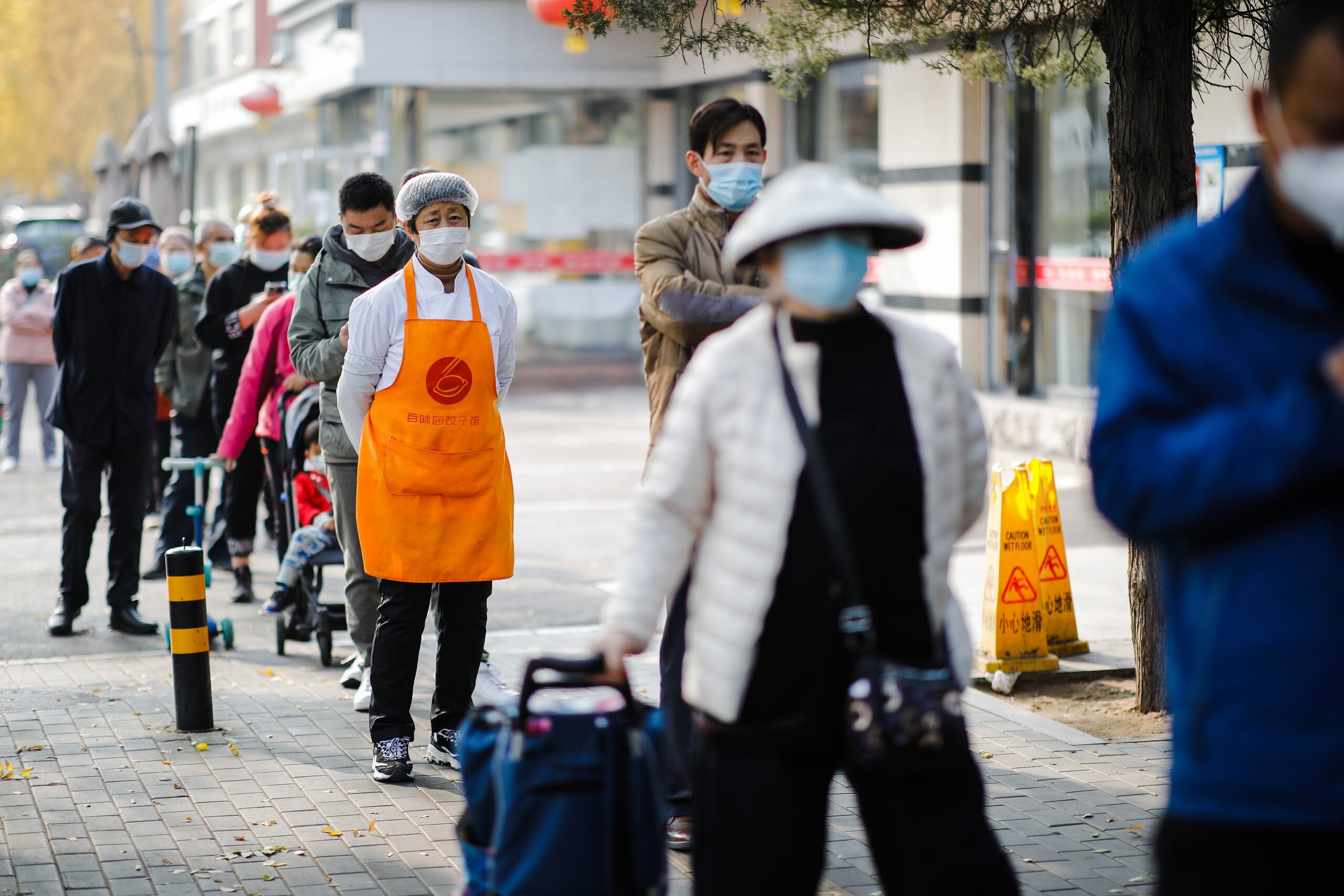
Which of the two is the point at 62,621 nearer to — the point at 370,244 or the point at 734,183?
the point at 370,244

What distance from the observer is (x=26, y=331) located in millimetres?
15516

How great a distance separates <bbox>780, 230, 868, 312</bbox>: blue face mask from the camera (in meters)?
2.93

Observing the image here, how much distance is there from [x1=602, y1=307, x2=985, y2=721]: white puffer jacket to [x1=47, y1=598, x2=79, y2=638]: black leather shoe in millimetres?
6025

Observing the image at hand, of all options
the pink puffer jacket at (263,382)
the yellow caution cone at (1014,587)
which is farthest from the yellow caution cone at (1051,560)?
the pink puffer jacket at (263,382)

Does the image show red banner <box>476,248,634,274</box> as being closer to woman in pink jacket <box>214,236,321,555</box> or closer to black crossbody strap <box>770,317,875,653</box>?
woman in pink jacket <box>214,236,321,555</box>

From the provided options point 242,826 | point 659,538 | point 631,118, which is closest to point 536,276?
point 631,118

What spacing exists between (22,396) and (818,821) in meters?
14.4

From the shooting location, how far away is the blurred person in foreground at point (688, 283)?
4.74 m

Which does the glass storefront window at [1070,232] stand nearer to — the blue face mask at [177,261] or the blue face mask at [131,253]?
the blue face mask at [177,261]

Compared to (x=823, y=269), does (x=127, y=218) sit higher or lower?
higher

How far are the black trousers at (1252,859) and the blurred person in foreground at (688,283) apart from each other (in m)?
2.40

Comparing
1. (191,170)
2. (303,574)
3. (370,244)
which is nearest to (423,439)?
(370,244)

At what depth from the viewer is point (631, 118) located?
23.0 metres

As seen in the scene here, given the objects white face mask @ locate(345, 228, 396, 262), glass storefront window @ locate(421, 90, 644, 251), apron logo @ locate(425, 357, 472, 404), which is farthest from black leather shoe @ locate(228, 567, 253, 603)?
glass storefront window @ locate(421, 90, 644, 251)
